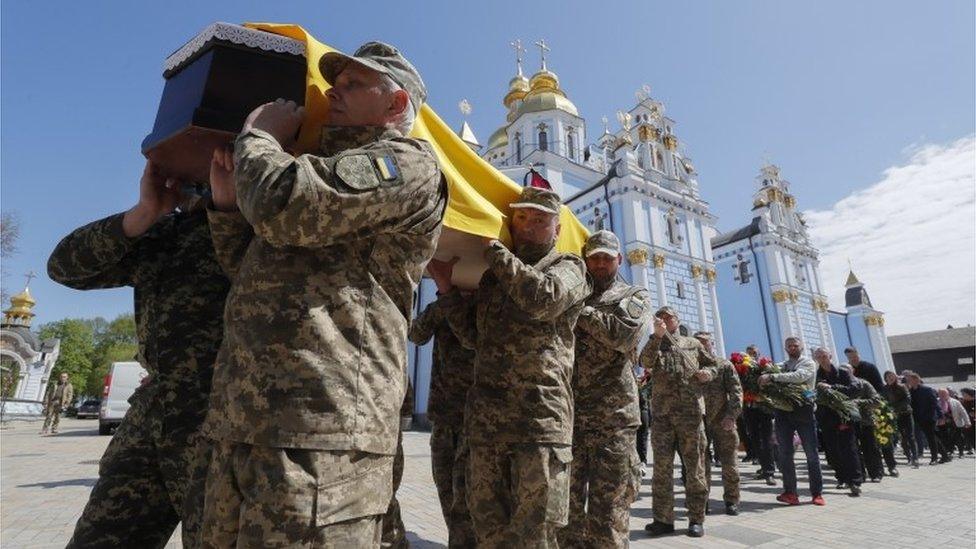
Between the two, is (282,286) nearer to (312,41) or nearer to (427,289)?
(312,41)

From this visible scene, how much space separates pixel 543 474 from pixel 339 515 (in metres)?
1.50

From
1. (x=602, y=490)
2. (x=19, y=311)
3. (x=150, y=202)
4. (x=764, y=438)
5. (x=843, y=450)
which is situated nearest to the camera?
(x=150, y=202)

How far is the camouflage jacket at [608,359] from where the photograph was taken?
3428 millimetres

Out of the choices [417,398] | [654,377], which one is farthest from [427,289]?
[654,377]

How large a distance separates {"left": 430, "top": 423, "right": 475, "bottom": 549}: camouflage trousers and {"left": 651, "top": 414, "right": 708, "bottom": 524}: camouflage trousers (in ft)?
7.18

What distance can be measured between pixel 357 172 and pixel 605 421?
101 inches

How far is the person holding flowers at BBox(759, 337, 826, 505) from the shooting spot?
6445 millimetres

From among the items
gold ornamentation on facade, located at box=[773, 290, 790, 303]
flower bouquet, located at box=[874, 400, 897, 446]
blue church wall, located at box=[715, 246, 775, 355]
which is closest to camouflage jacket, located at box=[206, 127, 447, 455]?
flower bouquet, located at box=[874, 400, 897, 446]

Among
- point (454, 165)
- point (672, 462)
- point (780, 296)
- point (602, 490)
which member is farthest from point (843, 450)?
point (780, 296)

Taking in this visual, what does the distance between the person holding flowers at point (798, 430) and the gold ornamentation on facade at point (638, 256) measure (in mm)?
16553

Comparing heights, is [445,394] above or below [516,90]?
below

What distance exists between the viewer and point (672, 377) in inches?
225

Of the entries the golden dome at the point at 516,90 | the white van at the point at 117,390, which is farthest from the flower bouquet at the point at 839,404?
the golden dome at the point at 516,90

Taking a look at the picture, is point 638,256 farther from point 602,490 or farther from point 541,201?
point 541,201
